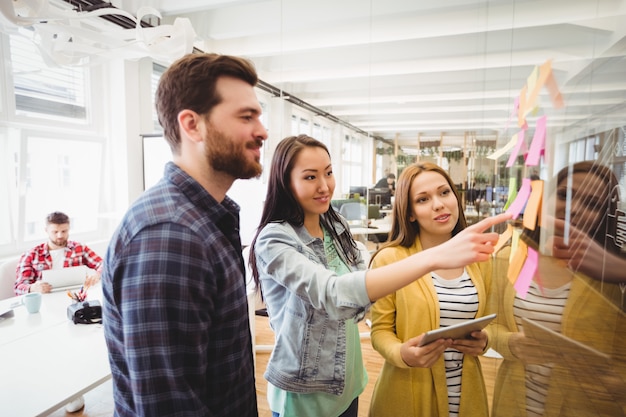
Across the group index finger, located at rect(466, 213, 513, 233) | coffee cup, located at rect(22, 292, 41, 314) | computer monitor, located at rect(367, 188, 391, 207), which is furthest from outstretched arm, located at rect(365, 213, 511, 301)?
computer monitor, located at rect(367, 188, 391, 207)

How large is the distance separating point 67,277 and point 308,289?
2421 mm

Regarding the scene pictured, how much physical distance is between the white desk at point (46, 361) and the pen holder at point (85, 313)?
30 mm

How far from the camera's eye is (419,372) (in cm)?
106

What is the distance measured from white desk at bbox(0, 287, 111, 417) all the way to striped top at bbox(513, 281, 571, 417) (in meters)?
1.43

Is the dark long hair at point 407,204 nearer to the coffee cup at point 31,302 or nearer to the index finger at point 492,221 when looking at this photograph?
the index finger at point 492,221

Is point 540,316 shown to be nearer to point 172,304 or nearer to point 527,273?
point 527,273

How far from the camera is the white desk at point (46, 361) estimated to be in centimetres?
122

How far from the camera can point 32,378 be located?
1.36 m

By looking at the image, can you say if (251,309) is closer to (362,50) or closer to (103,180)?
(103,180)

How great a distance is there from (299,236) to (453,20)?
10.9ft

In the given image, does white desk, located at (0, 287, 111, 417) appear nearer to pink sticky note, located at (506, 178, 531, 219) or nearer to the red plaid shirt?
the red plaid shirt

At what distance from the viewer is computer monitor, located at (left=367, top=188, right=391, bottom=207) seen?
167 inches

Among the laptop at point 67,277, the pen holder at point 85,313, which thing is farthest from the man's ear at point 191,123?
the laptop at point 67,277

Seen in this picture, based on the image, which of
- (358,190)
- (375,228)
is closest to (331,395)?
(375,228)
